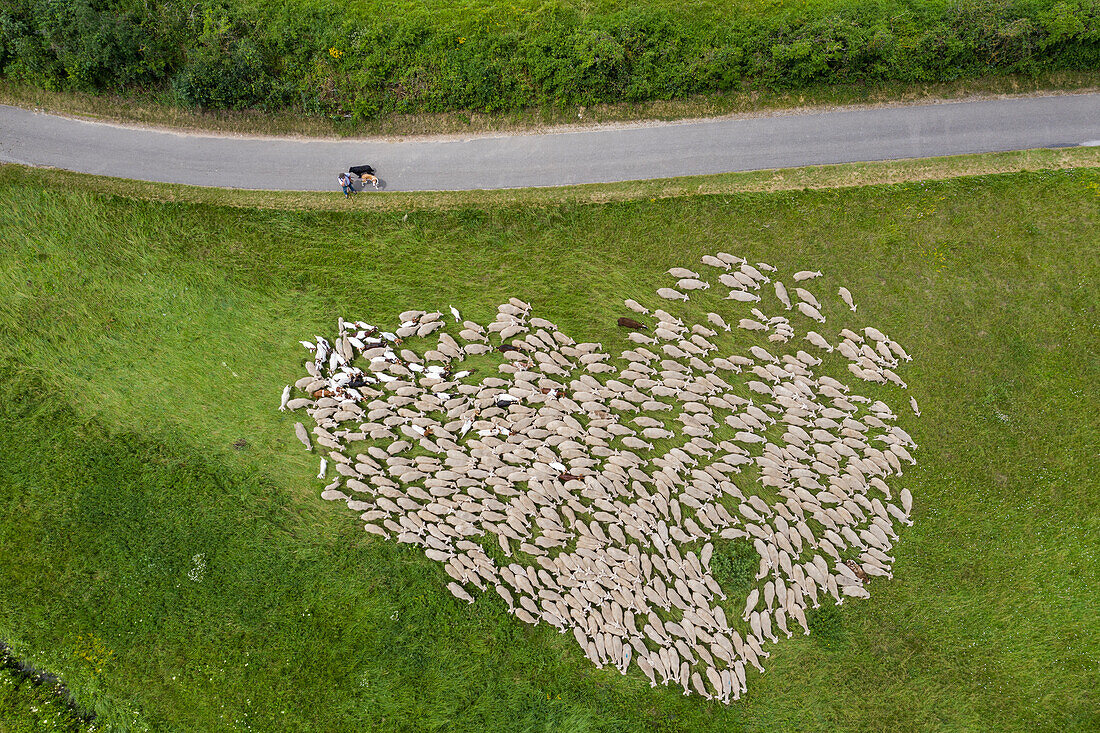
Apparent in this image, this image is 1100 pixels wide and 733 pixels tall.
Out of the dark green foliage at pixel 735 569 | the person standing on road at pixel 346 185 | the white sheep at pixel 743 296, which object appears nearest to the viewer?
the dark green foliage at pixel 735 569

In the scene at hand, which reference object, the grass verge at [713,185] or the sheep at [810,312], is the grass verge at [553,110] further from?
the sheep at [810,312]

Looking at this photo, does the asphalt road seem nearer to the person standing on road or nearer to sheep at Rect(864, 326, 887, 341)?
the person standing on road

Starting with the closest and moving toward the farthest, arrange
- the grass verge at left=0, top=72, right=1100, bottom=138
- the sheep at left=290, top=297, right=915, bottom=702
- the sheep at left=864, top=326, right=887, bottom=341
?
1. the sheep at left=290, top=297, right=915, bottom=702
2. the sheep at left=864, top=326, right=887, bottom=341
3. the grass verge at left=0, top=72, right=1100, bottom=138


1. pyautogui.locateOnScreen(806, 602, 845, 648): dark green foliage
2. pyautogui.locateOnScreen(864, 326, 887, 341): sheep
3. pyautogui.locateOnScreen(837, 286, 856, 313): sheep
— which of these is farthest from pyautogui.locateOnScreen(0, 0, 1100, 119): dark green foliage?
pyautogui.locateOnScreen(806, 602, 845, 648): dark green foliage

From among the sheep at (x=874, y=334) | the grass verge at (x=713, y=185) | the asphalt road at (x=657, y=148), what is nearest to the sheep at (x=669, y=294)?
the grass verge at (x=713, y=185)

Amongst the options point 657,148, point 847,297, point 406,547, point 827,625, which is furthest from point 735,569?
point 657,148

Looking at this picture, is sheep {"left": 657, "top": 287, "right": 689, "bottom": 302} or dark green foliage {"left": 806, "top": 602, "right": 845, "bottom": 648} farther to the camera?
sheep {"left": 657, "top": 287, "right": 689, "bottom": 302}

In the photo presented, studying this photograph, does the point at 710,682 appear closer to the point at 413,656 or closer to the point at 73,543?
the point at 413,656
